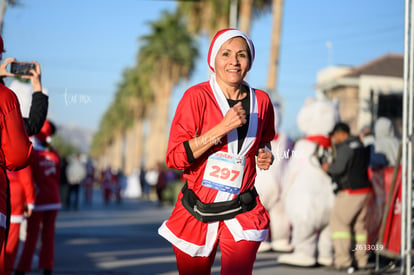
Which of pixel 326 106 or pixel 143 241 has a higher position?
pixel 326 106

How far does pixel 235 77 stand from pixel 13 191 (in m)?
3.28


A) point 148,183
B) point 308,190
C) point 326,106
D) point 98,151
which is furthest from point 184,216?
point 98,151

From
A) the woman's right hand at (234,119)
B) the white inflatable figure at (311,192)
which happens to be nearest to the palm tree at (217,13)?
the white inflatable figure at (311,192)

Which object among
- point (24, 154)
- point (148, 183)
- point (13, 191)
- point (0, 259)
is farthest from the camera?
point (148, 183)

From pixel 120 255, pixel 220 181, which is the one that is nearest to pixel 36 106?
pixel 220 181

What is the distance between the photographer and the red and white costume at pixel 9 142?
11.4 ft

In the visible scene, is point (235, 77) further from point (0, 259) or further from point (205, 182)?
point (0, 259)

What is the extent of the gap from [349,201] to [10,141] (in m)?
5.94

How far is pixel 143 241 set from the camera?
1229 cm

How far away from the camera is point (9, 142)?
138 inches

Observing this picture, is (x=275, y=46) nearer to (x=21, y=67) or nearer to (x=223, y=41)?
(x=21, y=67)

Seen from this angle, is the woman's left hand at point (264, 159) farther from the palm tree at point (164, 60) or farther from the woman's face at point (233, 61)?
the palm tree at point (164, 60)

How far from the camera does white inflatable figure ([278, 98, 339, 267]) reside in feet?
29.3

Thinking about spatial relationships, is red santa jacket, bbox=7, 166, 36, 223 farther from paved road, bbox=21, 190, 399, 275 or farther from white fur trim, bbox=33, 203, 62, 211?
paved road, bbox=21, 190, 399, 275
